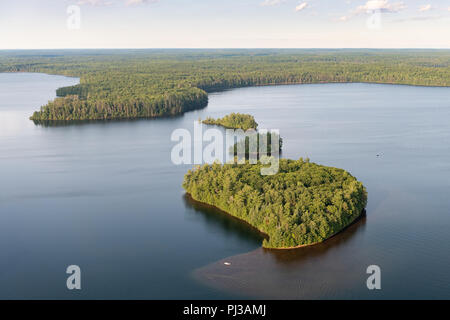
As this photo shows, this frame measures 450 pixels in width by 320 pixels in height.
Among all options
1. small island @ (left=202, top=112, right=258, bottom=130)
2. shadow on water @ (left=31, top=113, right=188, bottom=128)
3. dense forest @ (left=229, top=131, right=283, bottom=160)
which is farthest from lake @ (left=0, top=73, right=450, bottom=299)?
shadow on water @ (left=31, top=113, right=188, bottom=128)

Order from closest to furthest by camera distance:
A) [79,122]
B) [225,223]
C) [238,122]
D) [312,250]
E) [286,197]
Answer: [312,250], [286,197], [225,223], [238,122], [79,122]

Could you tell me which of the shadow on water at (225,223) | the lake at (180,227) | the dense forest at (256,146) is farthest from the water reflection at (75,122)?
the shadow on water at (225,223)

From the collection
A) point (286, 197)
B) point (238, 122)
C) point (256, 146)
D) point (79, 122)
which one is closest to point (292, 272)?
point (286, 197)

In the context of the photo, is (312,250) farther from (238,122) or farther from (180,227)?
(238,122)

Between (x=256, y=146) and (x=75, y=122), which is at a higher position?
(x=75, y=122)

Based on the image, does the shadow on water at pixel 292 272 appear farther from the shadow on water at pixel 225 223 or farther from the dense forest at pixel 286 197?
the shadow on water at pixel 225 223
